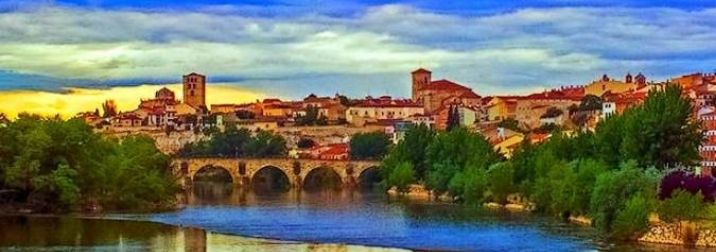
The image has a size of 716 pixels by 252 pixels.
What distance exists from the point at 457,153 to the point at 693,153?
69.7 feet

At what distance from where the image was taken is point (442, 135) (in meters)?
71.4

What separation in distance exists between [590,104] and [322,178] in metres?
21.8

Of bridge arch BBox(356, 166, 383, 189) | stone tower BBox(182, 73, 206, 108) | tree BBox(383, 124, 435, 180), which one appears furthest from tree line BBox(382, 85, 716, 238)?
stone tower BBox(182, 73, 206, 108)

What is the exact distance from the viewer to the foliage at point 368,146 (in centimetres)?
10444

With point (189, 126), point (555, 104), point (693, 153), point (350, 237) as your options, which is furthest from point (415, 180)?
point (189, 126)

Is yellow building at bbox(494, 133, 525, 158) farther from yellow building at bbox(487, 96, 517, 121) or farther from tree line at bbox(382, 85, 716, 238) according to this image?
yellow building at bbox(487, 96, 517, 121)

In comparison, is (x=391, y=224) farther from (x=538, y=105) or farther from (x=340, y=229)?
(x=538, y=105)

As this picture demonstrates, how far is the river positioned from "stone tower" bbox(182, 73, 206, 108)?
111 metres

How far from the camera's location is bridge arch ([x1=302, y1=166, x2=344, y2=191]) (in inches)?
3560

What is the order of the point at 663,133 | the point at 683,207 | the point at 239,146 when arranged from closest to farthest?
1. the point at 683,207
2. the point at 663,133
3. the point at 239,146

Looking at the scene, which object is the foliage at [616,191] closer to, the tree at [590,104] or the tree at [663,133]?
the tree at [663,133]

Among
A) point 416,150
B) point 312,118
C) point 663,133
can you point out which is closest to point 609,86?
point 312,118

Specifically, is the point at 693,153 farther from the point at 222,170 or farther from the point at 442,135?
the point at 222,170

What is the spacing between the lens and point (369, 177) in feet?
304
